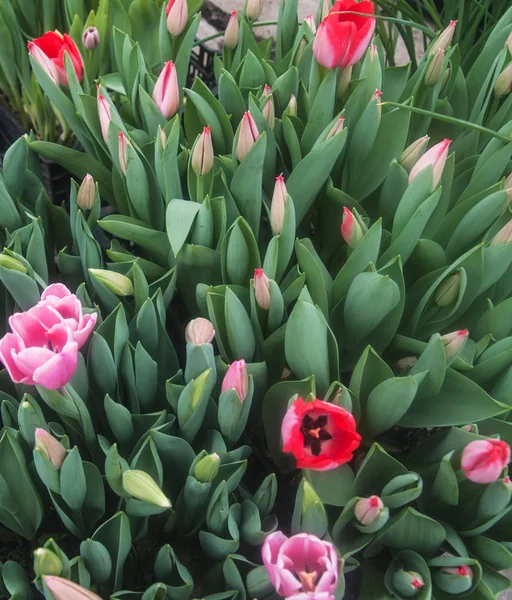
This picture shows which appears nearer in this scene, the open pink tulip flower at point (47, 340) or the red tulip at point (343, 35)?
the open pink tulip flower at point (47, 340)

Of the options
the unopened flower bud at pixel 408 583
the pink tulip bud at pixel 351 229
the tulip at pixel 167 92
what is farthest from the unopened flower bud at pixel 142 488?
the tulip at pixel 167 92

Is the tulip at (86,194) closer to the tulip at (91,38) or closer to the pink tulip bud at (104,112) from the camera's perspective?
the pink tulip bud at (104,112)

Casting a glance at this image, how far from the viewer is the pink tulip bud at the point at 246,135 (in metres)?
0.64

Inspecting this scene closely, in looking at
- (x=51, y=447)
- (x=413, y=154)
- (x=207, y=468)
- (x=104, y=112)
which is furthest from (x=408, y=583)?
(x=104, y=112)

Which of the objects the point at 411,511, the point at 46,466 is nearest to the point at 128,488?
the point at 46,466

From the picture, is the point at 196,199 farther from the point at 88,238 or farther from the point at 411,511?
the point at 411,511

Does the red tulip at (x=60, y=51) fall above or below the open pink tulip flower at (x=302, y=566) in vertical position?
above

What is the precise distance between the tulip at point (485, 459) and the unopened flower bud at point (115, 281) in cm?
33

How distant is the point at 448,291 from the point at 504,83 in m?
0.31

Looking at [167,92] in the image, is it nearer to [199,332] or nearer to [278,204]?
[278,204]

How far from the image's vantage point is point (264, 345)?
0.61 meters

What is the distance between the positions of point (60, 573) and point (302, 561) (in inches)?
6.9

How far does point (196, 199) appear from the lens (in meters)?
0.68

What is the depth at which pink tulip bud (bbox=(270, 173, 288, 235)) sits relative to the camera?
0.60m
